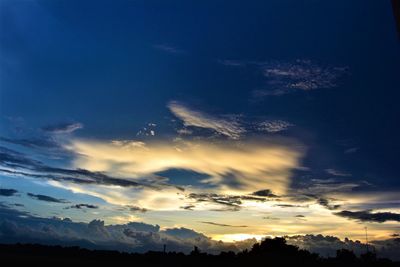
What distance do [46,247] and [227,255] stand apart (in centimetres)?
7581

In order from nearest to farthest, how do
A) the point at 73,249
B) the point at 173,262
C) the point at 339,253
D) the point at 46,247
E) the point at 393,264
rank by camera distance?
the point at 393,264 → the point at 173,262 → the point at 339,253 → the point at 73,249 → the point at 46,247

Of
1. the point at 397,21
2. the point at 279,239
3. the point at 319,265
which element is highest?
the point at 279,239

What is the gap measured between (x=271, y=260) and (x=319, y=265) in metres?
9.04

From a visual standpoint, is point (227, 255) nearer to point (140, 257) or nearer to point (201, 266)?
point (201, 266)

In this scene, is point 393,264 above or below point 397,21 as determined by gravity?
above

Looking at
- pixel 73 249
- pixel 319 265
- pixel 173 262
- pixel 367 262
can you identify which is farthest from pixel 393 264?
pixel 73 249

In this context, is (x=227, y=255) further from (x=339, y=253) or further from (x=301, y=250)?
(x=339, y=253)

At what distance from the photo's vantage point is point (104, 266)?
7975 cm

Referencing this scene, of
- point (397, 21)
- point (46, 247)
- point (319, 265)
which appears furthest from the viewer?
point (46, 247)

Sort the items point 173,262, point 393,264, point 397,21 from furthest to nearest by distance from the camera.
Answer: point 173,262 → point 393,264 → point 397,21

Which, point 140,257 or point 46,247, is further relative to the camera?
point 46,247

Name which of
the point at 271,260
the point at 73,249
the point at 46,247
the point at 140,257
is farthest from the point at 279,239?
the point at 46,247

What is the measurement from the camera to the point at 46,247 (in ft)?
468

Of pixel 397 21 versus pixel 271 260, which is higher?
pixel 271 260
